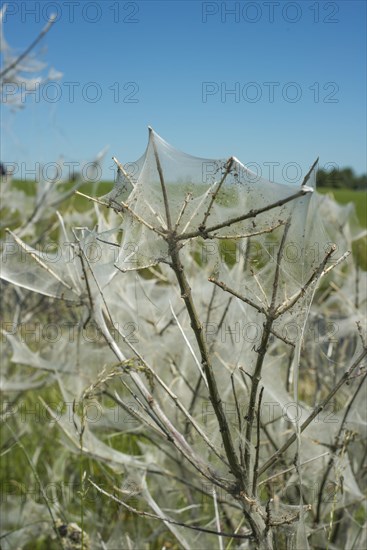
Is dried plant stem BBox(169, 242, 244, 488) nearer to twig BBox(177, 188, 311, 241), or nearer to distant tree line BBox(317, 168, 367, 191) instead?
twig BBox(177, 188, 311, 241)

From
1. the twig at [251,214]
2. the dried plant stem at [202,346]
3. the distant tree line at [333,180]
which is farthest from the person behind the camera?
the distant tree line at [333,180]

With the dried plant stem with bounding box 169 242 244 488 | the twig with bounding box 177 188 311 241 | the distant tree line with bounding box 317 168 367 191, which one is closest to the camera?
the twig with bounding box 177 188 311 241

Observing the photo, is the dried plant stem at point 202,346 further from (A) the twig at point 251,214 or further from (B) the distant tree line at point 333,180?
(B) the distant tree line at point 333,180

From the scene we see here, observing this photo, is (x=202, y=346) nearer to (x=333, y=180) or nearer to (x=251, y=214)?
(x=251, y=214)

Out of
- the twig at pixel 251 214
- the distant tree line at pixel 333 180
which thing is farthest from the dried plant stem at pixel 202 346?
the distant tree line at pixel 333 180

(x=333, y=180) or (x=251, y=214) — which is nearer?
(x=251, y=214)

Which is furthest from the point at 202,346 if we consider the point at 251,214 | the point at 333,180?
the point at 333,180

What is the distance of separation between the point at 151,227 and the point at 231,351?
0.99 metres

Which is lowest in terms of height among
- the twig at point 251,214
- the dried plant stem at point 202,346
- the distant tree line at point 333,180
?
the dried plant stem at point 202,346

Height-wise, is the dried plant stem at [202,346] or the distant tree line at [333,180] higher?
the distant tree line at [333,180]

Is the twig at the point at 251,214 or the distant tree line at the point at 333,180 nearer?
the twig at the point at 251,214

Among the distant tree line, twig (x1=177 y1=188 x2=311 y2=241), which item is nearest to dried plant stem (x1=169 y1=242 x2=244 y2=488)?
twig (x1=177 y1=188 x2=311 y2=241)

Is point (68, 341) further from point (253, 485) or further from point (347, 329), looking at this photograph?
point (253, 485)

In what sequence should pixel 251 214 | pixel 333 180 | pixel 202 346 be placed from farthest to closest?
1. pixel 333 180
2. pixel 202 346
3. pixel 251 214
